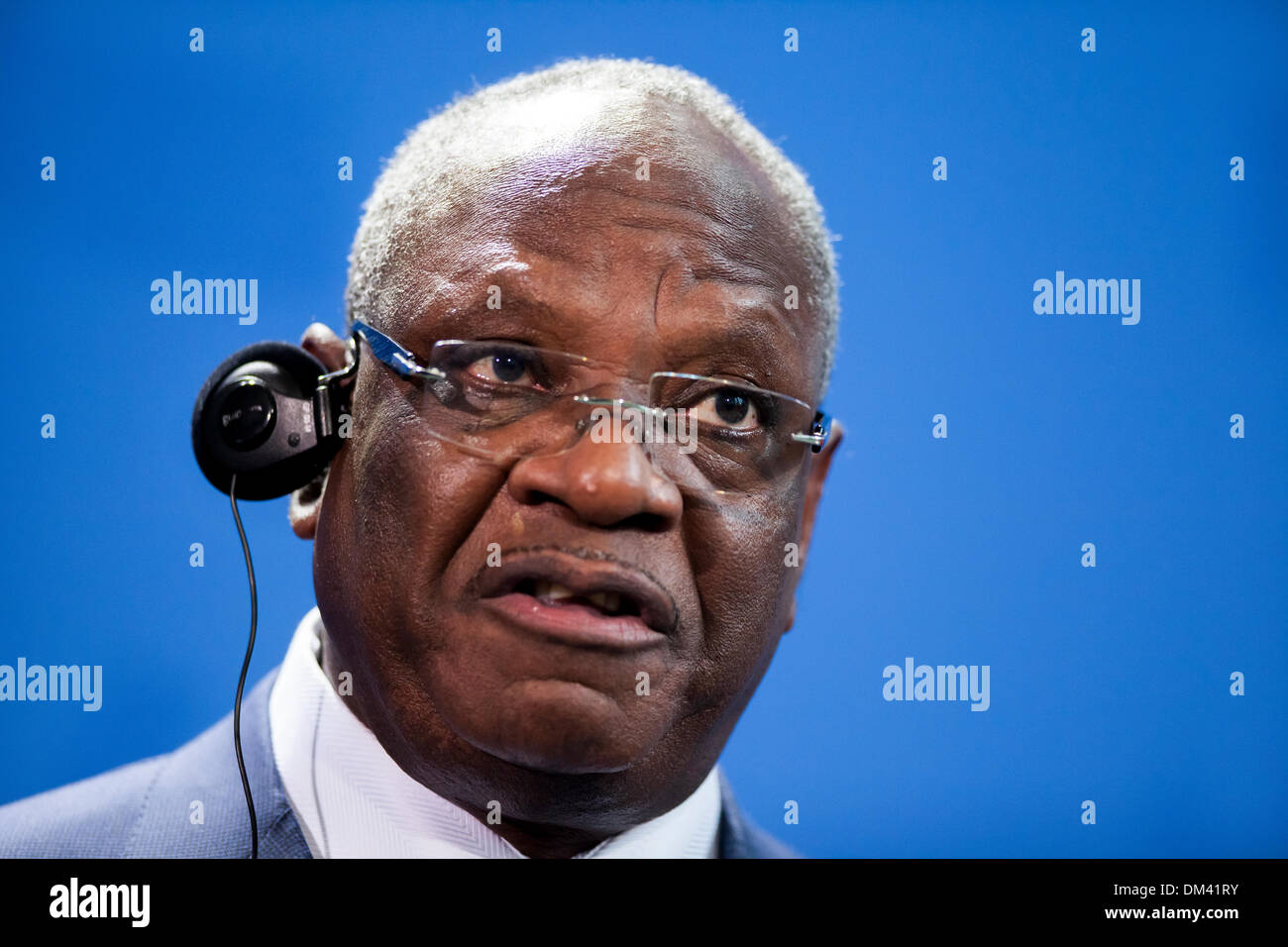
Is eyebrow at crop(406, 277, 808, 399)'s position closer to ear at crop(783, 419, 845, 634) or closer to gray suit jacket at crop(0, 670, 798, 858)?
ear at crop(783, 419, 845, 634)

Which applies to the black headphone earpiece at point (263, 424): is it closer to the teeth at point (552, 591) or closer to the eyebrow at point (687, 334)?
the eyebrow at point (687, 334)

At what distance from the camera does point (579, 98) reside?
5.93 ft

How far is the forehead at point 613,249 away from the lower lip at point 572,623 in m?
0.37

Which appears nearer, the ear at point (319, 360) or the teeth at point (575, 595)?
the teeth at point (575, 595)

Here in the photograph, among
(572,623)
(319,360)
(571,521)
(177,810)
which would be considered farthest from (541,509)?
(177,810)

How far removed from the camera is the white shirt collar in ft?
5.74

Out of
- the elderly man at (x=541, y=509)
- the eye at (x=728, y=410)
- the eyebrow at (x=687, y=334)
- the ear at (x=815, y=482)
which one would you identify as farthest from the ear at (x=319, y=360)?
the ear at (x=815, y=482)

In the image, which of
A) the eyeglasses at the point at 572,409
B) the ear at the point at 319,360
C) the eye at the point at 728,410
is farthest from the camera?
the ear at the point at 319,360

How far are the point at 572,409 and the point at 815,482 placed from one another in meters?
0.61

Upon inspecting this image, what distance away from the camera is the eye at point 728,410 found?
1.71 meters

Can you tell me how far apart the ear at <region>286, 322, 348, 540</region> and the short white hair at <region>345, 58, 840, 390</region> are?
6 centimetres
